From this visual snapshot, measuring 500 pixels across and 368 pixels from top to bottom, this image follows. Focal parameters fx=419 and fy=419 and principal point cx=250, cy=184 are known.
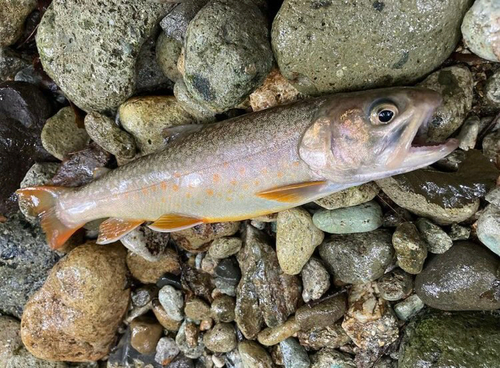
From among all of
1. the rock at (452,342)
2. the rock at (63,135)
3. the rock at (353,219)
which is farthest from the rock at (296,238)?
the rock at (63,135)

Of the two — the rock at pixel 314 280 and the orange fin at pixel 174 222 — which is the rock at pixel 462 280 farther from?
the orange fin at pixel 174 222

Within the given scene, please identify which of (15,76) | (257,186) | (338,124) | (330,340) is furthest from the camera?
(15,76)

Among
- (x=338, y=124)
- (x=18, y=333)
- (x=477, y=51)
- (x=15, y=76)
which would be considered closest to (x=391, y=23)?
(x=477, y=51)

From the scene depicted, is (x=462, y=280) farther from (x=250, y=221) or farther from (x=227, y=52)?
(x=227, y=52)

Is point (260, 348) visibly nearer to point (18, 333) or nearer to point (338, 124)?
point (338, 124)

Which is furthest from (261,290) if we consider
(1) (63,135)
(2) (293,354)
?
(1) (63,135)

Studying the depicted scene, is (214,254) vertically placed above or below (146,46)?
below
